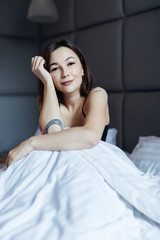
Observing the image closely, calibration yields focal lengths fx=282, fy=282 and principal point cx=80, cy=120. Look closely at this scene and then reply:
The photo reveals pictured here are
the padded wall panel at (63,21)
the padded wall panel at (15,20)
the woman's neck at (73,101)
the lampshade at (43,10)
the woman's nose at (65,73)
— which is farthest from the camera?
the padded wall panel at (15,20)

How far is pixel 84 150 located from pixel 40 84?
797 mm

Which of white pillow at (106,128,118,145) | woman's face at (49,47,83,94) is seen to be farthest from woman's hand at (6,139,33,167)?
Result: white pillow at (106,128,118,145)

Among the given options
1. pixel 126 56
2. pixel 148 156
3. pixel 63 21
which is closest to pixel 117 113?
pixel 126 56

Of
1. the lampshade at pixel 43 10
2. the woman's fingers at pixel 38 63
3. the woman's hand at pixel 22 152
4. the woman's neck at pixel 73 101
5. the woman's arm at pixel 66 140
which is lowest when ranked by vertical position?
the woman's hand at pixel 22 152

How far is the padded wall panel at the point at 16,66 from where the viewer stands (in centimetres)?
290

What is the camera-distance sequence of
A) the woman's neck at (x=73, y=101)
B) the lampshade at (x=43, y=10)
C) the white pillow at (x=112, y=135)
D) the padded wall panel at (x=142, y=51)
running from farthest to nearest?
the lampshade at (x=43, y=10), the white pillow at (x=112, y=135), the padded wall panel at (x=142, y=51), the woman's neck at (x=73, y=101)

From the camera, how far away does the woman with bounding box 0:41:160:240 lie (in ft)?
2.83

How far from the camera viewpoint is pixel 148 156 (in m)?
1.58

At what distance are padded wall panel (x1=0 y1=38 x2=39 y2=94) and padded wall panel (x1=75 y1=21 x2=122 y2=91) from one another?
0.79 m

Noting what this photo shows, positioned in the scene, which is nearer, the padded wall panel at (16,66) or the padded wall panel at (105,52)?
the padded wall panel at (105,52)

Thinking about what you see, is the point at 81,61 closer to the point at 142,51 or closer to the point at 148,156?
the point at 142,51

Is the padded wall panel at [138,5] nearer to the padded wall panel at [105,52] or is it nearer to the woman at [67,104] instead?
the padded wall panel at [105,52]

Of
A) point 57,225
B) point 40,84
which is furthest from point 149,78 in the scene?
point 57,225

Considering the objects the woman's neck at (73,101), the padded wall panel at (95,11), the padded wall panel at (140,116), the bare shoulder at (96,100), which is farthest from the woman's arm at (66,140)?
the padded wall panel at (95,11)
